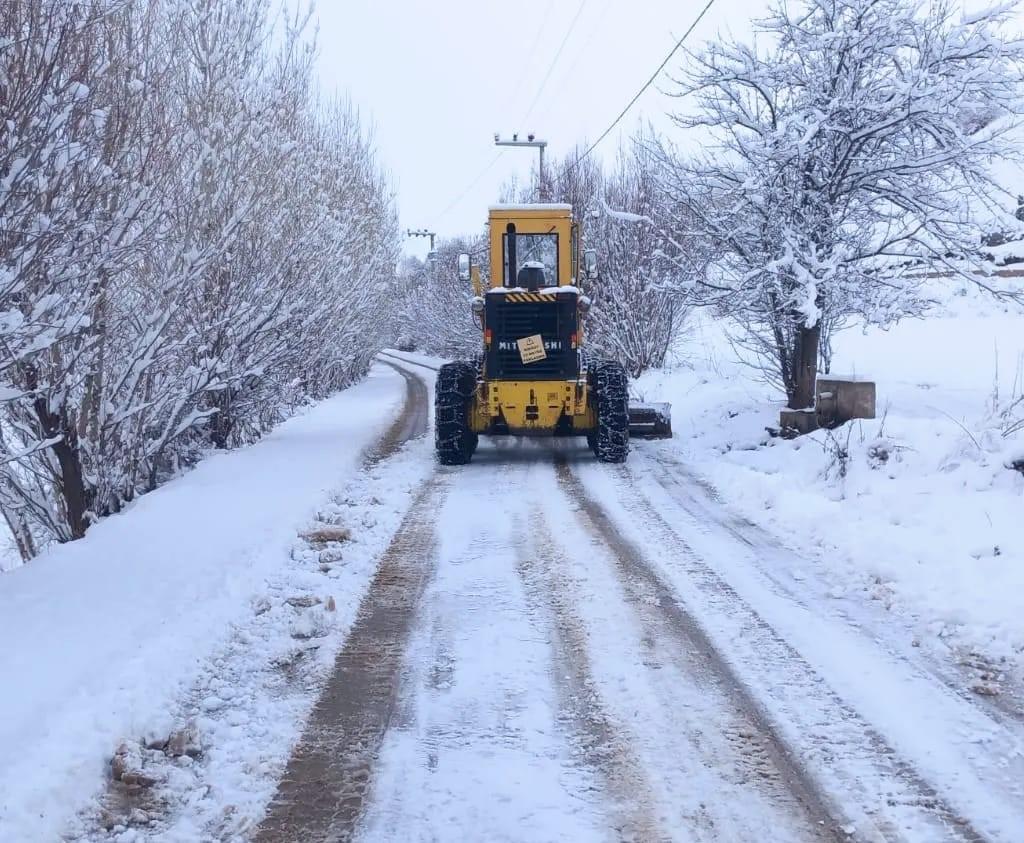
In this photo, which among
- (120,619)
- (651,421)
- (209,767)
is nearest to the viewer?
(209,767)

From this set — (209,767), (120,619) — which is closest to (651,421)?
(120,619)

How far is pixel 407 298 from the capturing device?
6203cm

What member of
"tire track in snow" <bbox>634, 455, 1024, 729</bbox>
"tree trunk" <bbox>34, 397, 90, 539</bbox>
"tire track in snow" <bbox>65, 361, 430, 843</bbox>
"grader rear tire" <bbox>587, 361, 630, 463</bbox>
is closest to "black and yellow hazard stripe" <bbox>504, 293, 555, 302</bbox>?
"grader rear tire" <bbox>587, 361, 630, 463</bbox>

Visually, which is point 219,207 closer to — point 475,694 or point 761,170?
point 761,170

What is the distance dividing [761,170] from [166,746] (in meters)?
9.80

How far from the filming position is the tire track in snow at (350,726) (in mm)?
3428

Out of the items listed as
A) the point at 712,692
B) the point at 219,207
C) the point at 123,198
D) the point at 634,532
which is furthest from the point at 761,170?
the point at 712,692

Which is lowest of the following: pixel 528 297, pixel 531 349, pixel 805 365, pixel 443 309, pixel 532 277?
pixel 805 365

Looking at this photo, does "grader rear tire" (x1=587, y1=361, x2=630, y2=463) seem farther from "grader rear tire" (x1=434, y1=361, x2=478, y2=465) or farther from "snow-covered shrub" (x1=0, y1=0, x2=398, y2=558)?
"snow-covered shrub" (x1=0, y1=0, x2=398, y2=558)

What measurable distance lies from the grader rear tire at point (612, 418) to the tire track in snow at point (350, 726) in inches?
202

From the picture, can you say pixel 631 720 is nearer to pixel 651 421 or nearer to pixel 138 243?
pixel 138 243

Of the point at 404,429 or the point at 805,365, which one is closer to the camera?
the point at 805,365

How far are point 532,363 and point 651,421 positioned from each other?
8.82 ft

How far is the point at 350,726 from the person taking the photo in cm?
421
